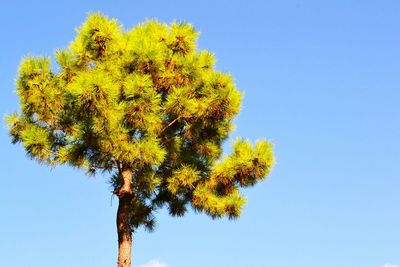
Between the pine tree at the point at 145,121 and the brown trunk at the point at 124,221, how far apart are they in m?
0.02

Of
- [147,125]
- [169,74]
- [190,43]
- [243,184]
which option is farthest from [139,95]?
[243,184]

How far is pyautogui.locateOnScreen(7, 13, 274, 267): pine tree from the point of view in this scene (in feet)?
34.8

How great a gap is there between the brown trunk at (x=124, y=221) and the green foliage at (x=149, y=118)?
24 cm

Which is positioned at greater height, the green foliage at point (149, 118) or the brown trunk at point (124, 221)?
the green foliage at point (149, 118)

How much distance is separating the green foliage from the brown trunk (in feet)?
0.80

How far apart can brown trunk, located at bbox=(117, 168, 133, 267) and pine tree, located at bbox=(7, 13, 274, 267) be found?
18mm

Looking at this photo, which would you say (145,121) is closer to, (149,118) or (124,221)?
(149,118)

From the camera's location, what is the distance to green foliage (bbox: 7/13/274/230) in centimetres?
1060

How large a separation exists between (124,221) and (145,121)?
78.0 inches

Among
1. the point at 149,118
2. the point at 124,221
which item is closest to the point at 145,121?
the point at 149,118

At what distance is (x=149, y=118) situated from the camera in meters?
10.6

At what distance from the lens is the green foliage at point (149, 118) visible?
1060 centimetres

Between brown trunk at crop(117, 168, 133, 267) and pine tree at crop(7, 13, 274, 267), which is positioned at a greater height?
pine tree at crop(7, 13, 274, 267)

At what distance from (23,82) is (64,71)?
32.2 inches
